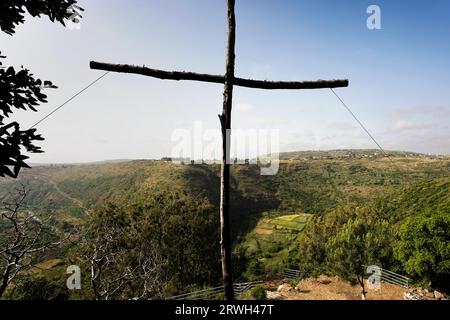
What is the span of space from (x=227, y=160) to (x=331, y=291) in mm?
27032

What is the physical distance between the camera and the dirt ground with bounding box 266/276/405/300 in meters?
24.1

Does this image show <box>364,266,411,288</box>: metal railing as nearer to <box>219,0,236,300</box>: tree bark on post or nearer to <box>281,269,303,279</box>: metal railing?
<box>281,269,303,279</box>: metal railing

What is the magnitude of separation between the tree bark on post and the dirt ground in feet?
69.5

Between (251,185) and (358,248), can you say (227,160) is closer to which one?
(358,248)

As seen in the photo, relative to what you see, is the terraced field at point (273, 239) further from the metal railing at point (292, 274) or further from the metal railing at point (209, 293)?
the metal railing at point (209, 293)

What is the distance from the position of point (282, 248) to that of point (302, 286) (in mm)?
35174

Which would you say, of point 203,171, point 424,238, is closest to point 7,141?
point 424,238

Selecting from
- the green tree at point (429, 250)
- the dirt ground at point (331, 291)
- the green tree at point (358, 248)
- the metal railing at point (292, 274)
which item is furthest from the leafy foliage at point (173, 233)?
the green tree at point (429, 250)

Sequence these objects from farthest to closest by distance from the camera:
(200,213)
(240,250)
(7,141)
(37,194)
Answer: (37,194), (240,250), (200,213), (7,141)

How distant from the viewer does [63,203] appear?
10631 cm

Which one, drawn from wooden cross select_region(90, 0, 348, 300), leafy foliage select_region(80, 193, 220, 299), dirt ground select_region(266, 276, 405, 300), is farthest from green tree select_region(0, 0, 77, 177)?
leafy foliage select_region(80, 193, 220, 299)

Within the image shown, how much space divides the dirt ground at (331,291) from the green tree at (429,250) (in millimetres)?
2375

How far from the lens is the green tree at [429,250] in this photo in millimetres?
22594
